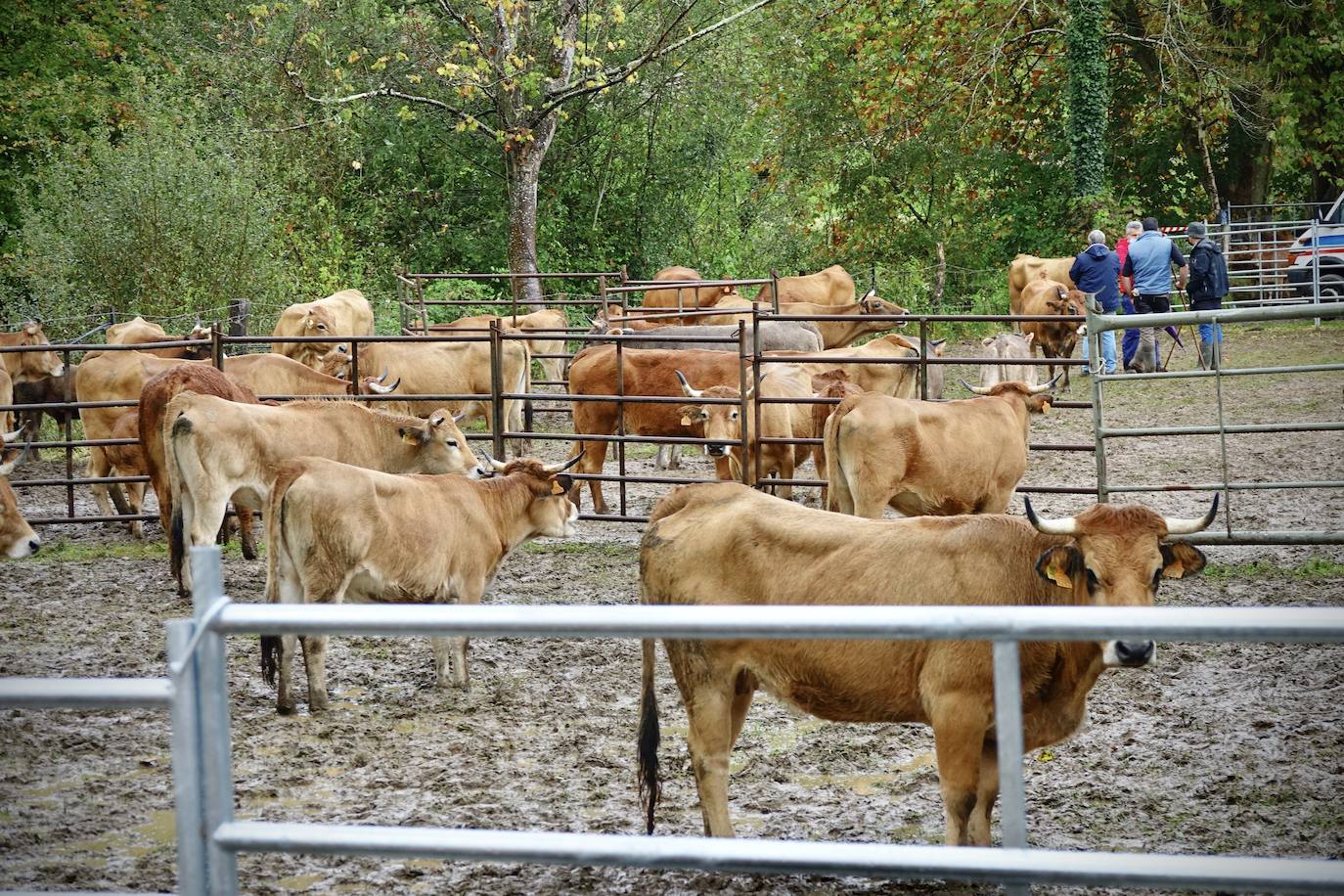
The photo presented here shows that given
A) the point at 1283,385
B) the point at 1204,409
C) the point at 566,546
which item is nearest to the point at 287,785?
the point at 566,546

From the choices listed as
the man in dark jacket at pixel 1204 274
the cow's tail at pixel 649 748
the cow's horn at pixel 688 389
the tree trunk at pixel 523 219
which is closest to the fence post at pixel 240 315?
the cow's horn at pixel 688 389

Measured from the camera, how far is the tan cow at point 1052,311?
18188 mm

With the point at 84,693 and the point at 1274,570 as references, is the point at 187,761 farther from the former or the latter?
the point at 1274,570

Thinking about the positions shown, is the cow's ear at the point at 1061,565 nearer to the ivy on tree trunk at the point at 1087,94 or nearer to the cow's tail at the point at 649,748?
the cow's tail at the point at 649,748

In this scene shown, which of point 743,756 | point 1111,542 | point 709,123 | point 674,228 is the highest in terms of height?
point 709,123

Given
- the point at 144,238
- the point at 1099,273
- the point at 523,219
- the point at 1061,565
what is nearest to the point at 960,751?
the point at 1061,565

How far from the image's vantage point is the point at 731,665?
506 centimetres

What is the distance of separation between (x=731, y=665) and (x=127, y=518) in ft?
27.3

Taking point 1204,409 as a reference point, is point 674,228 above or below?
above

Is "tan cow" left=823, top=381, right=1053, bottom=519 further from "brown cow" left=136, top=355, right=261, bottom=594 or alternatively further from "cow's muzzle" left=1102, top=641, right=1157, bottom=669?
"cow's muzzle" left=1102, top=641, right=1157, bottom=669

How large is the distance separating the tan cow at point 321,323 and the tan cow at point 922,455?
7.40m

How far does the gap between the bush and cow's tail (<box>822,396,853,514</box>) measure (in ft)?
38.9

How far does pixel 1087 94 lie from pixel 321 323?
13247 mm

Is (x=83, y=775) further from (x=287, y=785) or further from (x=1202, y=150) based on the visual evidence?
(x=1202, y=150)
